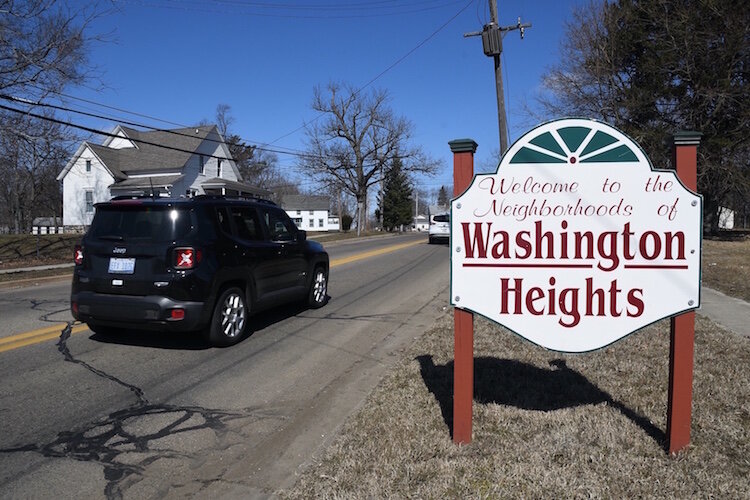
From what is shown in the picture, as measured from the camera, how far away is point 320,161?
52.1 metres

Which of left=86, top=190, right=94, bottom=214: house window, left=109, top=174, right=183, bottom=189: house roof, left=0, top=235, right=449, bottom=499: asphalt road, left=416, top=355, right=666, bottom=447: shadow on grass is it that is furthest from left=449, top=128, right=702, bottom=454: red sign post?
left=86, top=190, right=94, bottom=214: house window

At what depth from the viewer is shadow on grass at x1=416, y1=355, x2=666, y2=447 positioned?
431 centimetres

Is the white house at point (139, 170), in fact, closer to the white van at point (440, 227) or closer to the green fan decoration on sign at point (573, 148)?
the white van at point (440, 227)

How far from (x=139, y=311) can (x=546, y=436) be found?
4442 mm

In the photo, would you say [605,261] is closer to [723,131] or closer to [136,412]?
[136,412]

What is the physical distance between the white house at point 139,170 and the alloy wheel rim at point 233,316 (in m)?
31.2

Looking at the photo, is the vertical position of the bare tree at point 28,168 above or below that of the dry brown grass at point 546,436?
above

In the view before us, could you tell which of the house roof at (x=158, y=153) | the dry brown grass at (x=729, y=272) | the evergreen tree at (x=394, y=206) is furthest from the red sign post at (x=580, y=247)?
the evergreen tree at (x=394, y=206)

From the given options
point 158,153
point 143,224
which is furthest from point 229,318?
point 158,153

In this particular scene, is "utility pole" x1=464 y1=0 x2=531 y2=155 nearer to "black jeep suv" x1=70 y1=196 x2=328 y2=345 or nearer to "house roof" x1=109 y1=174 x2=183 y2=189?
"black jeep suv" x1=70 y1=196 x2=328 y2=345

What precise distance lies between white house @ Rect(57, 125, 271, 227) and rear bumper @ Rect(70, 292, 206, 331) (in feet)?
103

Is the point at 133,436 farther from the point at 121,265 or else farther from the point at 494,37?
the point at 494,37

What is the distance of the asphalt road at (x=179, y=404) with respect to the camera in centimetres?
346

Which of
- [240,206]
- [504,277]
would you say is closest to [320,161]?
[240,206]
